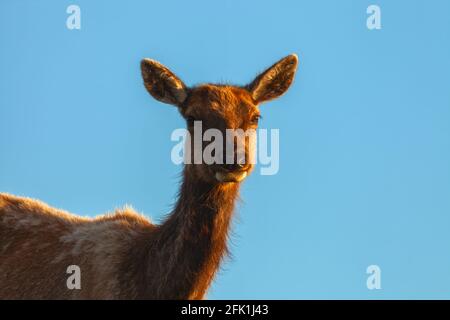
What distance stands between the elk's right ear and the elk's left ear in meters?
1.06

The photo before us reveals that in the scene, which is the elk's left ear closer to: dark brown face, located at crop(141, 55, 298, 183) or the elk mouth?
dark brown face, located at crop(141, 55, 298, 183)

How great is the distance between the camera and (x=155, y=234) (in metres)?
12.6

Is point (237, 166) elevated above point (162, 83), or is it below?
below

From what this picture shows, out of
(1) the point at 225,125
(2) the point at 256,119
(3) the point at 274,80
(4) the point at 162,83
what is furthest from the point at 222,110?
(3) the point at 274,80

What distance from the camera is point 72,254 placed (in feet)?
43.4

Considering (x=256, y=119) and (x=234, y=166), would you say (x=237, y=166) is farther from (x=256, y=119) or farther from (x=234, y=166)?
(x=256, y=119)

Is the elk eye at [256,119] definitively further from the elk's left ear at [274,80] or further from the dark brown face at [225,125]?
the elk's left ear at [274,80]

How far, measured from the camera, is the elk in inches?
474

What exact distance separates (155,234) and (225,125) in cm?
177

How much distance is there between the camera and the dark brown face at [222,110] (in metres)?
11.8

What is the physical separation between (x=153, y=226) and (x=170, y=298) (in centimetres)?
173

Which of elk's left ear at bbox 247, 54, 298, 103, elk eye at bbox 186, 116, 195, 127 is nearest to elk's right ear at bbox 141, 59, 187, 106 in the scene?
elk eye at bbox 186, 116, 195, 127
